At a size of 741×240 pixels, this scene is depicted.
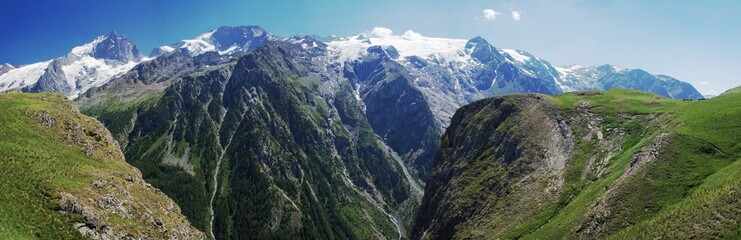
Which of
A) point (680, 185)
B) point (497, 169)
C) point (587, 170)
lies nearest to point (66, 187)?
point (497, 169)

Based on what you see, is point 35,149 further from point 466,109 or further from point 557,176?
point 466,109

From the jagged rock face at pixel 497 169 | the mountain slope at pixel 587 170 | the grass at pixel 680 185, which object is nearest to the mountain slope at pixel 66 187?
the jagged rock face at pixel 497 169

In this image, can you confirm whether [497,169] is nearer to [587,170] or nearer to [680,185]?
[587,170]

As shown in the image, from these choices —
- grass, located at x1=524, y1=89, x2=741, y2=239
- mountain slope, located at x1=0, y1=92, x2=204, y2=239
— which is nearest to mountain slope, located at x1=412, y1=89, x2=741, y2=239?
grass, located at x1=524, y1=89, x2=741, y2=239

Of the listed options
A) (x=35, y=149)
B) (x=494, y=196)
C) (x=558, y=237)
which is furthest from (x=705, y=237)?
(x=35, y=149)

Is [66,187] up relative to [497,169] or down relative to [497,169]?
down

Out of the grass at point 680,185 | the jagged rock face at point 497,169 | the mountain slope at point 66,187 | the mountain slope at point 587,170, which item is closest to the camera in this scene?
the grass at point 680,185

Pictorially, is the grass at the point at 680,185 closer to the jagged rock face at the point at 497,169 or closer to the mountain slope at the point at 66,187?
the jagged rock face at the point at 497,169
